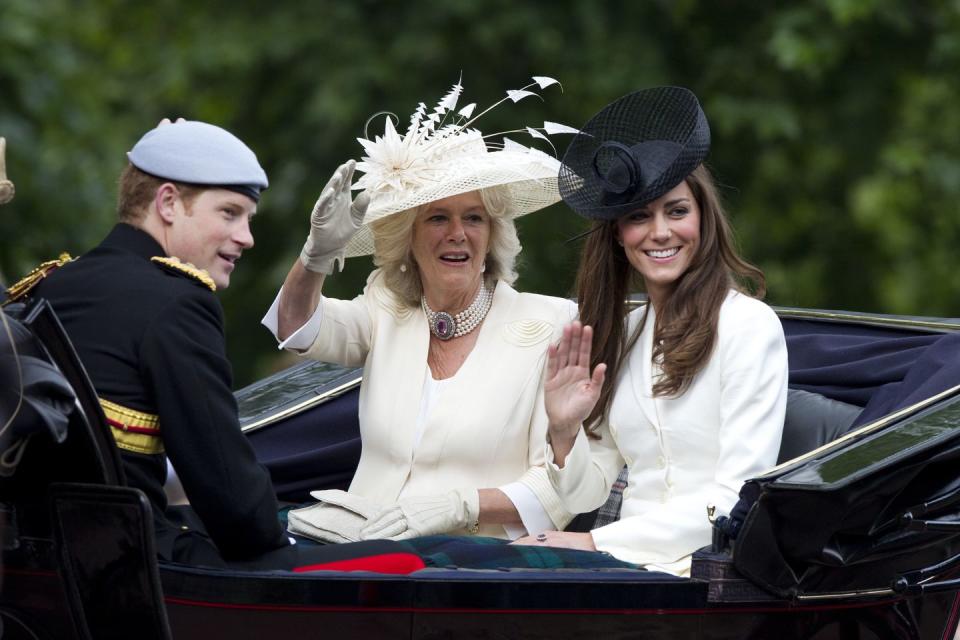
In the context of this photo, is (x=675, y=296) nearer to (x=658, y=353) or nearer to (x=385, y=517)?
(x=658, y=353)

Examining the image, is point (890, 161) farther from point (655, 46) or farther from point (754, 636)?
point (754, 636)

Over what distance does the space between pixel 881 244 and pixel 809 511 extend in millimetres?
6799

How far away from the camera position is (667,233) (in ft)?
12.0

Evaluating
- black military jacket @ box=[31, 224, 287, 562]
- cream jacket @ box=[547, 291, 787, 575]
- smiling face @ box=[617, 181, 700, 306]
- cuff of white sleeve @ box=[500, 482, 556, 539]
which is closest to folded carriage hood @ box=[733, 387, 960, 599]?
cream jacket @ box=[547, 291, 787, 575]

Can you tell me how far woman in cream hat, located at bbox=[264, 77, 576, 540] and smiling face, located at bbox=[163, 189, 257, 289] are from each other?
1.12 feet

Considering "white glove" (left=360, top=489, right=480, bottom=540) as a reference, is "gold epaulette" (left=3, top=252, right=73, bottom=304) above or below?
above

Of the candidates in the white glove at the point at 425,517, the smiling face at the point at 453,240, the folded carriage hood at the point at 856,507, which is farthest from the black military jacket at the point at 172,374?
the folded carriage hood at the point at 856,507

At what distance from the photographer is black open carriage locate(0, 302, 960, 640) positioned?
2920 mm

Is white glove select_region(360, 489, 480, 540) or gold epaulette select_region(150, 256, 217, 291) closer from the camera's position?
gold epaulette select_region(150, 256, 217, 291)

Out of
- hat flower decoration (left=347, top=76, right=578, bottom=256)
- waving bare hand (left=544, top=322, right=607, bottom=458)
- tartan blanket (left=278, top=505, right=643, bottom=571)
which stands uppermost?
hat flower decoration (left=347, top=76, right=578, bottom=256)

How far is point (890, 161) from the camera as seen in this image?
29.0ft

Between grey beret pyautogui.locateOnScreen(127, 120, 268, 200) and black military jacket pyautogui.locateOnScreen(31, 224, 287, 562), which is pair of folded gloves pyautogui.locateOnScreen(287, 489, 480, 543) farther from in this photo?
grey beret pyautogui.locateOnScreen(127, 120, 268, 200)

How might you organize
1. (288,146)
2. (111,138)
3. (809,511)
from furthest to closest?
(111,138) → (288,146) → (809,511)

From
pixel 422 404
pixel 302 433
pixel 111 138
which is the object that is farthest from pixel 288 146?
pixel 422 404
